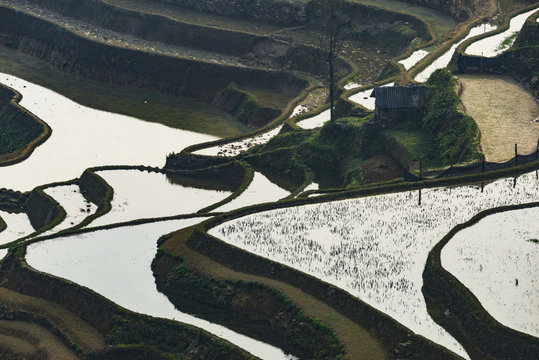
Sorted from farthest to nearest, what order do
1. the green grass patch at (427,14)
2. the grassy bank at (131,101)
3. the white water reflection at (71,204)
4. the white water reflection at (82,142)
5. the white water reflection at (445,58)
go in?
the green grass patch at (427,14), the grassy bank at (131,101), the white water reflection at (445,58), the white water reflection at (82,142), the white water reflection at (71,204)

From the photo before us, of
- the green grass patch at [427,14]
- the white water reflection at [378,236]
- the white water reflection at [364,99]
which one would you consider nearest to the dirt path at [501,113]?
the white water reflection at [378,236]

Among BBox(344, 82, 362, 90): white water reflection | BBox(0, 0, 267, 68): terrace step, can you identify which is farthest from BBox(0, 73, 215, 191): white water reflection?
BBox(0, 0, 267, 68): terrace step

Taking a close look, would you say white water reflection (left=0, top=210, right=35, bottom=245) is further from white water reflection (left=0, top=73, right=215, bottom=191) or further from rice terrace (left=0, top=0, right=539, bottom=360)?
white water reflection (left=0, top=73, right=215, bottom=191)

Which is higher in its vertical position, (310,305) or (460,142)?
(460,142)

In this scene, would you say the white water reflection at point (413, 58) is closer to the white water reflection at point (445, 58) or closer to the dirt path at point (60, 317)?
the white water reflection at point (445, 58)

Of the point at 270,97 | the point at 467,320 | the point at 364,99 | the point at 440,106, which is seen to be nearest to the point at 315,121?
the point at 364,99

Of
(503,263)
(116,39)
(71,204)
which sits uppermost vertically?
(116,39)

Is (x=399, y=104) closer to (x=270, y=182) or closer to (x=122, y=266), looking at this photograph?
(x=270, y=182)
